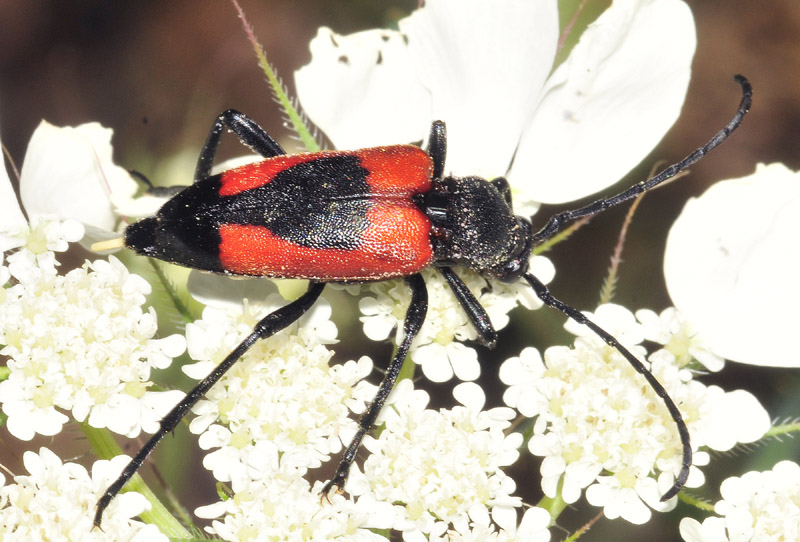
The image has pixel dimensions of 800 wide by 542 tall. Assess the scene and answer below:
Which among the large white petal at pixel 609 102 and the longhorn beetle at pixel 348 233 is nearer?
the longhorn beetle at pixel 348 233

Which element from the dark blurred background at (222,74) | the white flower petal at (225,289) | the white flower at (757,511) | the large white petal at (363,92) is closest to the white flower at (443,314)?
the white flower petal at (225,289)

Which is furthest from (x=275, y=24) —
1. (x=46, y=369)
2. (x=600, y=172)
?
(x=46, y=369)

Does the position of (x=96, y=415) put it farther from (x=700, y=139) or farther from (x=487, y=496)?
(x=700, y=139)

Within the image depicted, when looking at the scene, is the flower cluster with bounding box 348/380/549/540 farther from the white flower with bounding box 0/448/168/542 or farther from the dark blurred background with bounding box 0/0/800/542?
the dark blurred background with bounding box 0/0/800/542

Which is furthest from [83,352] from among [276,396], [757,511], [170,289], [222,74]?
[222,74]

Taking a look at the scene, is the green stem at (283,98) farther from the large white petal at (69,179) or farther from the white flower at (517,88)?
the large white petal at (69,179)

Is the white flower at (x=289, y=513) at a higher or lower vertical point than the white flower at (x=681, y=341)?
lower

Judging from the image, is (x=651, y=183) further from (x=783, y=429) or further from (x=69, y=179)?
(x=69, y=179)
